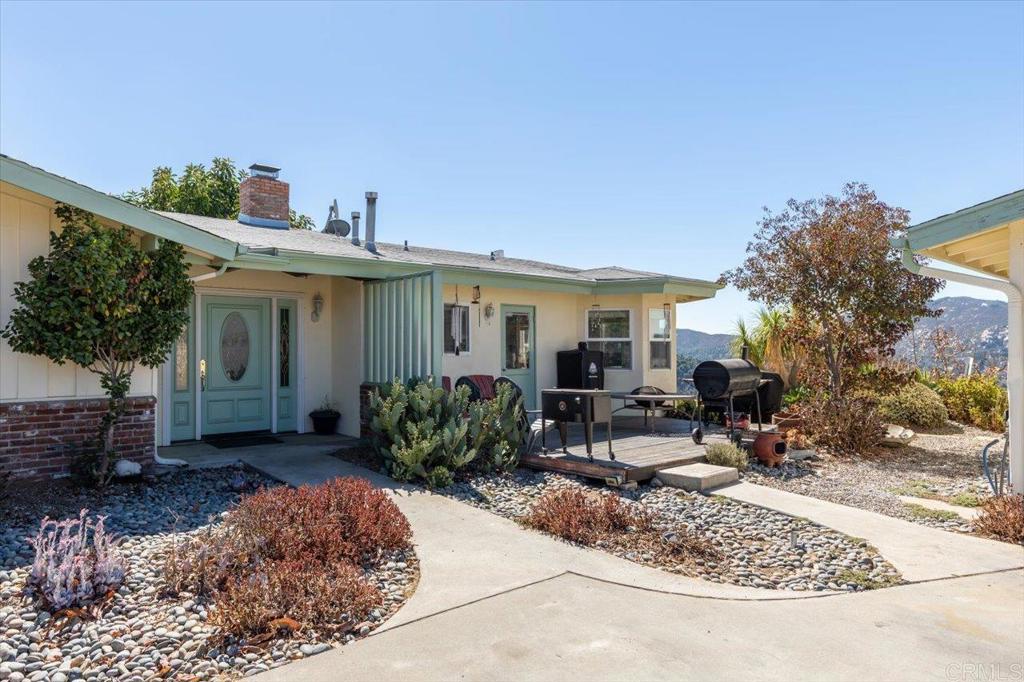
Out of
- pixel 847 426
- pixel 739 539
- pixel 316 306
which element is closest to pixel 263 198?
pixel 316 306

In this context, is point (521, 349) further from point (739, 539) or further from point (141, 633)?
point (141, 633)

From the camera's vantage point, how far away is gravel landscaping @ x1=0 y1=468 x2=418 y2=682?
2.79m

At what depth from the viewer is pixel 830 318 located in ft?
33.0

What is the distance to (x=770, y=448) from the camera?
8078 millimetres

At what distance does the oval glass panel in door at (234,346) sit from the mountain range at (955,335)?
Answer: 792cm

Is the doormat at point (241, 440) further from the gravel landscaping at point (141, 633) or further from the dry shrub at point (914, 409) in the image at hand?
the dry shrub at point (914, 409)

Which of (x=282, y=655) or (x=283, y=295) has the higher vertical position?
(x=283, y=295)

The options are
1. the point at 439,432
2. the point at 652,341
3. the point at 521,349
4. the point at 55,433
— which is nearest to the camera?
the point at 55,433

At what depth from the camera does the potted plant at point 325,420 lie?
946 cm

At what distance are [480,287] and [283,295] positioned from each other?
3162mm

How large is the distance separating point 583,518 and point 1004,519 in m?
3.67

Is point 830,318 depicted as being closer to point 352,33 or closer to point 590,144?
point 590,144

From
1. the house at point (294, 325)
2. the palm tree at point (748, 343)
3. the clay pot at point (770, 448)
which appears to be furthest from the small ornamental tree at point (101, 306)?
the palm tree at point (748, 343)

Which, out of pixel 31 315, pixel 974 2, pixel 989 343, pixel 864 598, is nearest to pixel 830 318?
pixel 974 2
